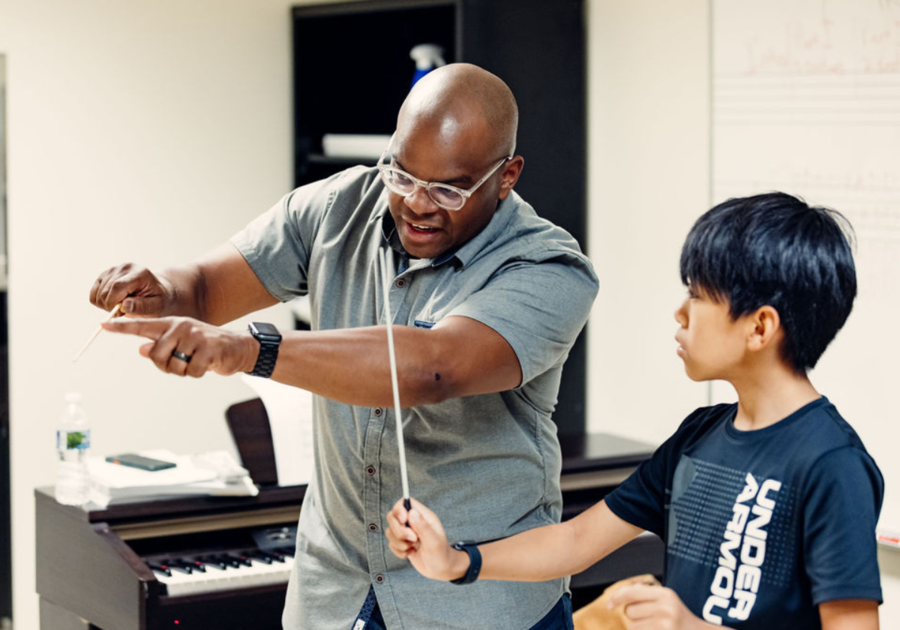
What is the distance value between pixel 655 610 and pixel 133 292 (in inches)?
33.4

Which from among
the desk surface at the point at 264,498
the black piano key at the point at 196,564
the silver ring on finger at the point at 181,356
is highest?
the silver ring on finger at the point at 181,356

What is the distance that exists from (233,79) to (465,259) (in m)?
2.54

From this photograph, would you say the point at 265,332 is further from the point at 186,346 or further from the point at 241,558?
the point at 241,558

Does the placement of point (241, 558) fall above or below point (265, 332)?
below

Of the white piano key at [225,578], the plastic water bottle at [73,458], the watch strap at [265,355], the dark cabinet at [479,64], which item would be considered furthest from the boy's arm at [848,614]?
the dark cabinet at [479,64]

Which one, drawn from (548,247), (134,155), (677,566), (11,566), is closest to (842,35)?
(548,247)

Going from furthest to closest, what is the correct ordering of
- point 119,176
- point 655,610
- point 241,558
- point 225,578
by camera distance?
1. point 119,176
2. point 241,558
3. point 225,578
4. point 655,610

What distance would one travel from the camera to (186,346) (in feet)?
4.13

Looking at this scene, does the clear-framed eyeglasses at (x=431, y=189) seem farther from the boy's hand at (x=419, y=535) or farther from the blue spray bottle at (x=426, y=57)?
the blue spray bottle at (x=426, y=57)

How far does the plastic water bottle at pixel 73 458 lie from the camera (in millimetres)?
2682

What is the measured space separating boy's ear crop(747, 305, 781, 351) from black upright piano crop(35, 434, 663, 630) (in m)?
1.49

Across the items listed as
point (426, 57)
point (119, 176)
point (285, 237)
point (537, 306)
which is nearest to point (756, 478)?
point (537, 306)

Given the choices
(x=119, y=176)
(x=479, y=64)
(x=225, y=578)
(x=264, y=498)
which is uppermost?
(x=479, y=64)

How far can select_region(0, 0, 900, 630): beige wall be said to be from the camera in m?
3.40
